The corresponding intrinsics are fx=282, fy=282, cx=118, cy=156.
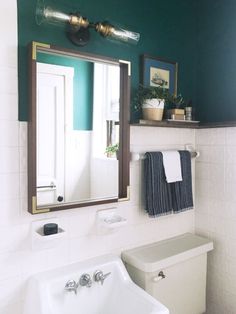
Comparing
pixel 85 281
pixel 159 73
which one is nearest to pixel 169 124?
pixel 159 73

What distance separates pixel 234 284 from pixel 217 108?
111 cm

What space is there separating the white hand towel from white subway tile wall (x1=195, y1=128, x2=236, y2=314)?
27 cm

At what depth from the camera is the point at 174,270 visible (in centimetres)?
160

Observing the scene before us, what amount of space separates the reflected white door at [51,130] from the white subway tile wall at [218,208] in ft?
3.28

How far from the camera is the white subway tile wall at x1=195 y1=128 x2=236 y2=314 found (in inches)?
69.1

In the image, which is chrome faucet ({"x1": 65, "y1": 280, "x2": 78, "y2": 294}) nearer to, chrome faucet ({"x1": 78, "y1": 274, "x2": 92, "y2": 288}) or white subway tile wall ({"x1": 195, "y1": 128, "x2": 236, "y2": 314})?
chrome faucet ({"x1": 78, "y1": 274, "x2": 92, "y2": 288})

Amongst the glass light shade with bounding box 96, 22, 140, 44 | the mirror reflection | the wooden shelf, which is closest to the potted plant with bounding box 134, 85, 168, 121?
the wooden shelf

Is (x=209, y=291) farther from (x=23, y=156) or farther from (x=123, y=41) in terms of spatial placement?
(x=123, y=41)

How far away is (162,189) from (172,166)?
0.15 meters

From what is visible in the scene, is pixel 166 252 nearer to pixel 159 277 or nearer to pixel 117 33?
pixel 159 277

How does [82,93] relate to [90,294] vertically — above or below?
above

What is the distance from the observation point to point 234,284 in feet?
5.73

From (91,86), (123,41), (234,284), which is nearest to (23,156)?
(91,86)

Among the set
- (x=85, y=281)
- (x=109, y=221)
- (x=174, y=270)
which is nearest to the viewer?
(x=85, y=281)
